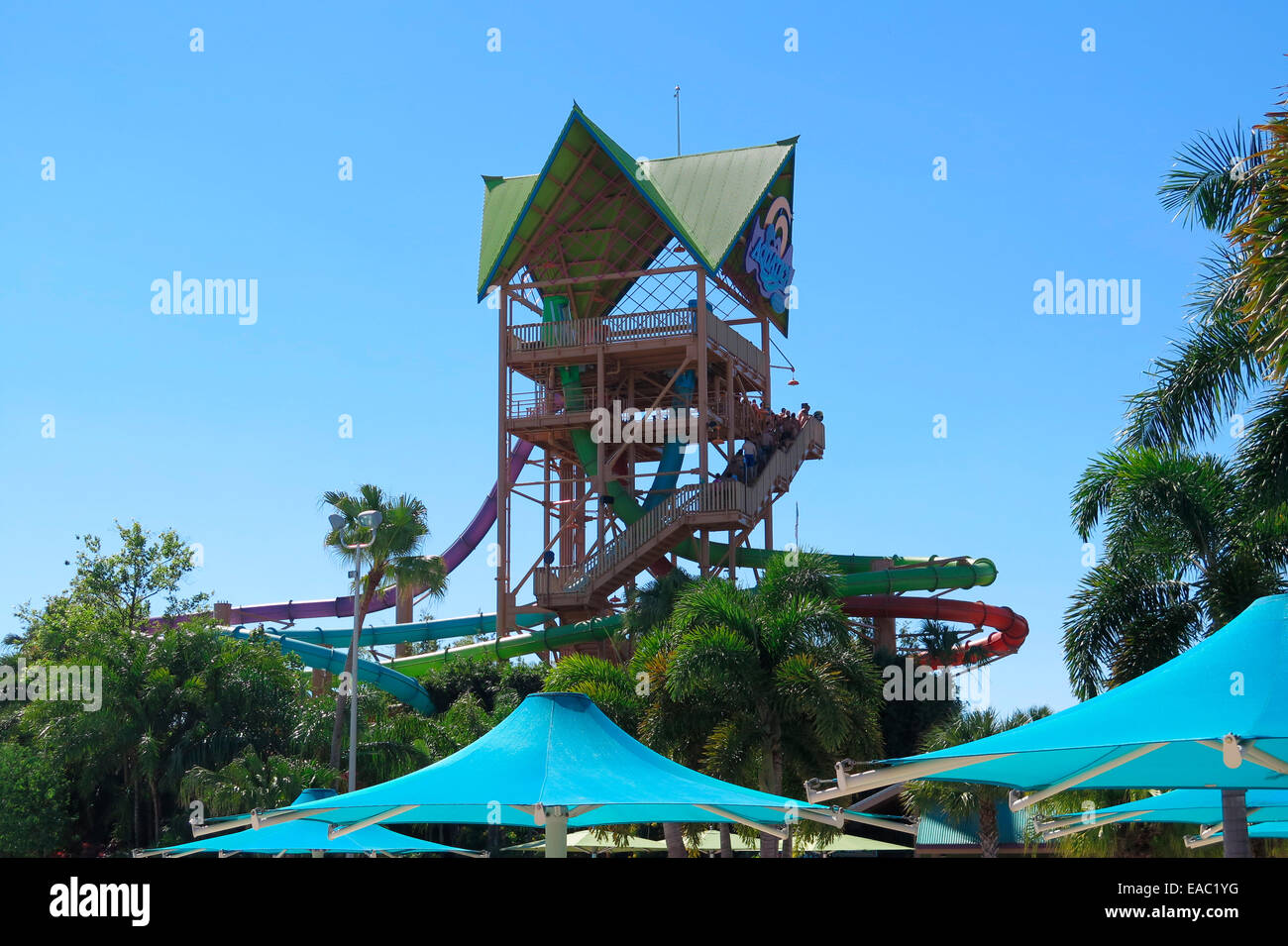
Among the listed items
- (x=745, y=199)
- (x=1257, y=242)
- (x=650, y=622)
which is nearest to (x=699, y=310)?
(x=745, y=199)

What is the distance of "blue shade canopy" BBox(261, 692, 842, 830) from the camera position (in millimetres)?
12844

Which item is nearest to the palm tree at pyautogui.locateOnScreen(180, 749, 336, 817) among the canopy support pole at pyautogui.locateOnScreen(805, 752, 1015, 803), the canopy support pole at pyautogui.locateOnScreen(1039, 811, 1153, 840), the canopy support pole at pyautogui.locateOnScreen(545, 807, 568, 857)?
the canopy support pole at pyautogui.locateOnScreen(545, 807, 568, 857)

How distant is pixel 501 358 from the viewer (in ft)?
135

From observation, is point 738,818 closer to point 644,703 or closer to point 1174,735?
point 1174,735

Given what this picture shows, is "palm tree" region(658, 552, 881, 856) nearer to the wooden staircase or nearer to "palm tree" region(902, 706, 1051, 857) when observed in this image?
"palm tree" region(902, 706, 1051, 857)

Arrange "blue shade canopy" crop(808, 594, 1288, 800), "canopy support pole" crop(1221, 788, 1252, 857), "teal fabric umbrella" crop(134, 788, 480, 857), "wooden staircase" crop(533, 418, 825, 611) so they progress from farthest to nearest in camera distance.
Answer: "wooden staircase" crop(533, 418, 825, 611) < "teal fabric umbrella" crop(134, 788, 480, 857) < "canopy support pole" crop(1221, 788, 1252, 857) < "blue shade canopy" crop(808, 594, 1288, 800)

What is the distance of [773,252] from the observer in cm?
4388

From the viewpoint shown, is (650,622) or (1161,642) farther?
(650,622)

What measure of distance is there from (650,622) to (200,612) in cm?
1428

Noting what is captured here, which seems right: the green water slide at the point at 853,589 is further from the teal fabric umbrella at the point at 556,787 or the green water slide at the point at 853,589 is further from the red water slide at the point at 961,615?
the teal fabric umbrella at the point at 556,787

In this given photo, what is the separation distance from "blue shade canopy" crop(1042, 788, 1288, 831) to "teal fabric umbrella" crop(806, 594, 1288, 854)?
2985 millimetres

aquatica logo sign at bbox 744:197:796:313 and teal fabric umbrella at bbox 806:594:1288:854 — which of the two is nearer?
teal fabric umbrella at bbox 806:594:1288:854

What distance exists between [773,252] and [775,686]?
2229cm
